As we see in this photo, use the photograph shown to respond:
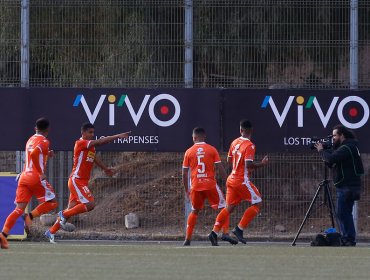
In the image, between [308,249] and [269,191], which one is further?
[269,191]

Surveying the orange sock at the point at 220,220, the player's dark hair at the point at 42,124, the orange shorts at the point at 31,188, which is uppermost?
the player's dark hair at the point at 42,124

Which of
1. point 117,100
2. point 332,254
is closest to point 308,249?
point 332,254

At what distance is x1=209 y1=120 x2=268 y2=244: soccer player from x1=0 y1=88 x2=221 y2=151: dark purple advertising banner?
2151mm

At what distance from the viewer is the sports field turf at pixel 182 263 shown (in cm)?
1162

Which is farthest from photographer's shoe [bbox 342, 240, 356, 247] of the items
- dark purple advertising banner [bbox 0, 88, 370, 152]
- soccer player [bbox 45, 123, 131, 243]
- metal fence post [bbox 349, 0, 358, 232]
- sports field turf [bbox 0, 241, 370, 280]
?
soccer player [bbox 45, 123, 131, 243]

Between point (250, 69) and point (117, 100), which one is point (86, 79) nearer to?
point (117, 100)

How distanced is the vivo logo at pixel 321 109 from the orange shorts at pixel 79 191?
392 cm

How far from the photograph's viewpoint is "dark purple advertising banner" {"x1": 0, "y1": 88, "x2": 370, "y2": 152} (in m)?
20.4

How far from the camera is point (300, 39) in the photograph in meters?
20.5

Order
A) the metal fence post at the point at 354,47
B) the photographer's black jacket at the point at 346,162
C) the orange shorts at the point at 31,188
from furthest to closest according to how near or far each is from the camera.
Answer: the metal fence post at the point at 354,47, the photographer's black jacket at the point at 346,162, the orange shorts at the point at 31,188

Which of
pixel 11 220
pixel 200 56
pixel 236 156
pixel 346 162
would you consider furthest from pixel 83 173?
pixel 346 162

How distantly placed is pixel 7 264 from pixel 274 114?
850 centimetres

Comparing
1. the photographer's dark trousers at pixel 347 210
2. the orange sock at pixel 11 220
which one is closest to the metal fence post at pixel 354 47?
the photographer's dark trousers at pixel 347 210

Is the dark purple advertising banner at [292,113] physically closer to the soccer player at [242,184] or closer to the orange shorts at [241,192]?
the soccer player at [242,184]
